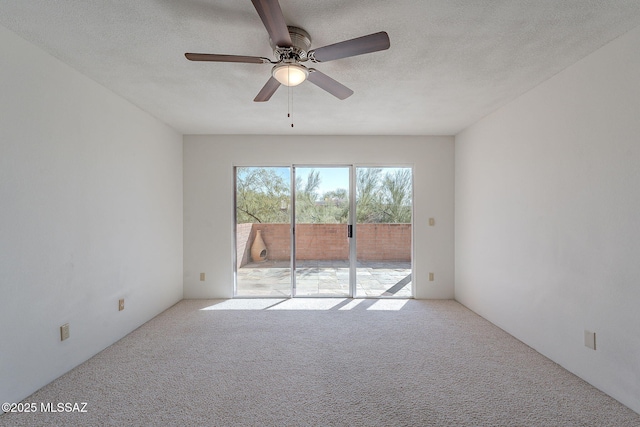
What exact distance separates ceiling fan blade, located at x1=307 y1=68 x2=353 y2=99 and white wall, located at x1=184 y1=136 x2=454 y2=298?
1872 millimetres

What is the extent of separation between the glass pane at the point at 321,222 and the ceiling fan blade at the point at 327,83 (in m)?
1.94

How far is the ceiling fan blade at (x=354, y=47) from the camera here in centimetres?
142

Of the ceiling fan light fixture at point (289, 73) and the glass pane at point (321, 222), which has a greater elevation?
the ceiling fan light fixture at point (289, 73)

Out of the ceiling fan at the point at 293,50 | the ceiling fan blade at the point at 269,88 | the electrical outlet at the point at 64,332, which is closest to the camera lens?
the ceiling fan at the point at 293,50

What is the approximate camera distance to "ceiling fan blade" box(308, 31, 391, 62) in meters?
1.42

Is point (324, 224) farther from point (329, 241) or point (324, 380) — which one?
point (324, 380)

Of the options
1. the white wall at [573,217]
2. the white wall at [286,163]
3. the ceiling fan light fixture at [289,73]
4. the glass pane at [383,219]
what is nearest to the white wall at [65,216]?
the white wall at [286,163]

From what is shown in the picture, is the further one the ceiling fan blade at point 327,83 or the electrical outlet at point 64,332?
the electrical outlet at point 64,332

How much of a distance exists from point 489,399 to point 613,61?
7.86ft

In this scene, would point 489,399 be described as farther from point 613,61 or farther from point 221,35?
point 221,35

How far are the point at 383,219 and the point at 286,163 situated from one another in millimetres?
1635

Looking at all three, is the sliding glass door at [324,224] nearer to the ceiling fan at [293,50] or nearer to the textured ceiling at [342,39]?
the textured ceiling at [342,39]

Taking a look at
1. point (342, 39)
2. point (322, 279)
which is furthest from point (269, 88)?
point (322, 279)

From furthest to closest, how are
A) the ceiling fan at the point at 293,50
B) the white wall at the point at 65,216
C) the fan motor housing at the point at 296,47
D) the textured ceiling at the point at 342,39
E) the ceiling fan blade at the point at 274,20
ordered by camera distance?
the white wall at the point at 65,216 < the fan motor housing at the point at 296,47 < the textured ceiling at the point at 342,39 < the ceiling fan at the point at 293,50 < the ceiling fan blade at the point at 274,20
